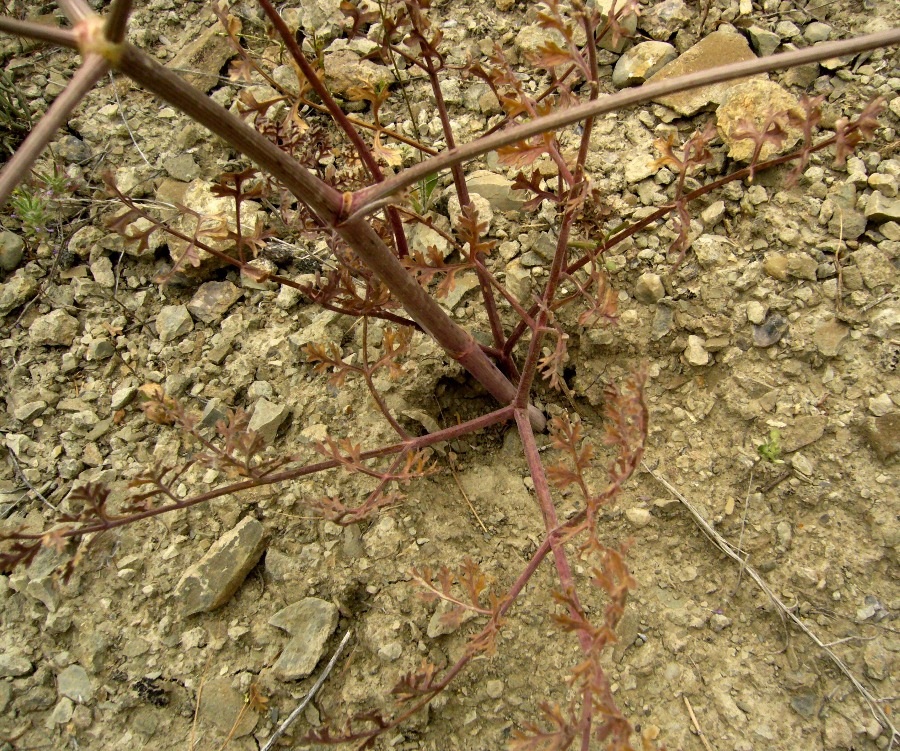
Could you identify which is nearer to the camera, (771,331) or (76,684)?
(76,684)

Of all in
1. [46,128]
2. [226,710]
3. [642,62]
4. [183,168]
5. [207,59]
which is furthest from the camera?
[207,59]

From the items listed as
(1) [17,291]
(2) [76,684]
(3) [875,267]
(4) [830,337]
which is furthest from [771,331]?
(1) [17,291]

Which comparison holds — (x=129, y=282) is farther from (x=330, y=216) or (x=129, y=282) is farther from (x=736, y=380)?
(x=736, y=380)

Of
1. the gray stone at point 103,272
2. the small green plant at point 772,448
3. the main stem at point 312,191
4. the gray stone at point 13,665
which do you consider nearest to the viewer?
the main stem at point 312,191

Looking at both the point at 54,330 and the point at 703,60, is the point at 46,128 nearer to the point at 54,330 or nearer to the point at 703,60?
the point at 54,330

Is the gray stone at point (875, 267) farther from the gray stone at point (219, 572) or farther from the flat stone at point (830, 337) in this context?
the gray stone at point (219, 572)

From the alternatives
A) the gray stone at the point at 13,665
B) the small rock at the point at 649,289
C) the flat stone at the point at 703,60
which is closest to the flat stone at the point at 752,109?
the flat stone at the point at 703,60

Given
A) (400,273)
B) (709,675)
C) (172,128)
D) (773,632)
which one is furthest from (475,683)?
(172,128)
